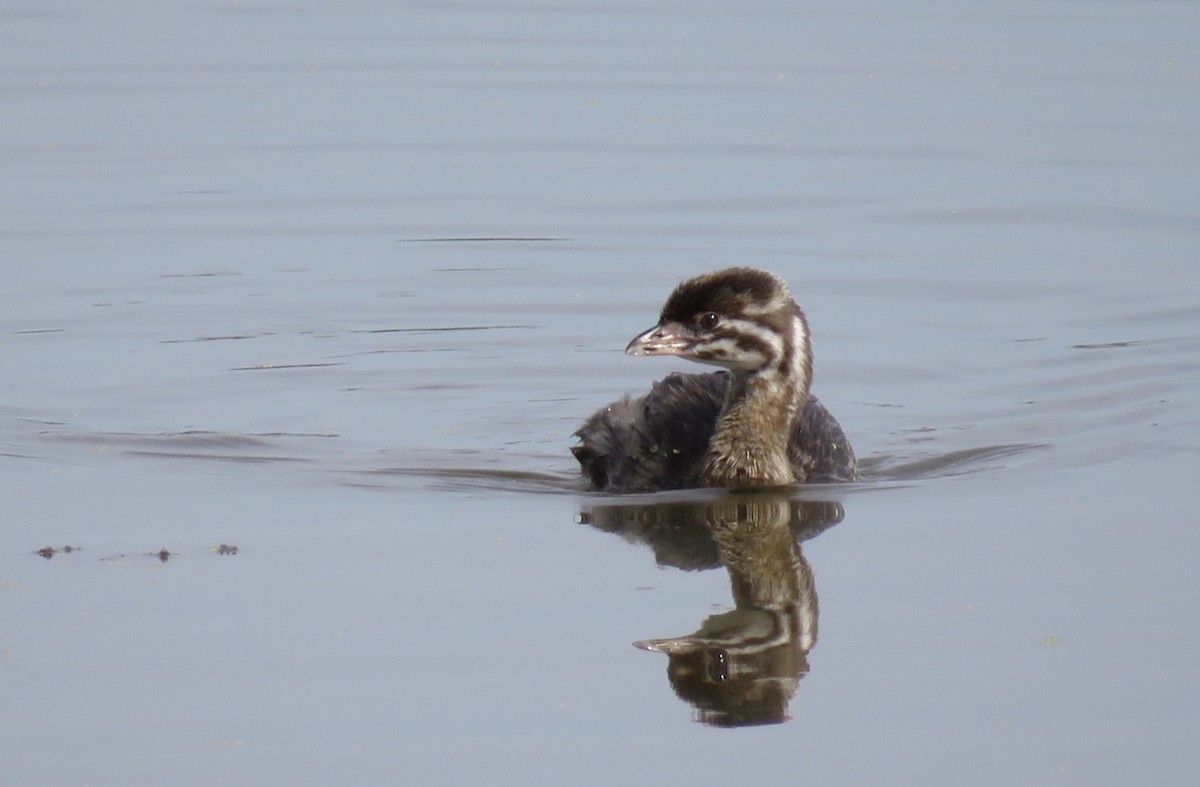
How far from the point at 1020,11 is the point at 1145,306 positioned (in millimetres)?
14017

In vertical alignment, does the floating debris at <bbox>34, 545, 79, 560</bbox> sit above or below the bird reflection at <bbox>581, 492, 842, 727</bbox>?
above

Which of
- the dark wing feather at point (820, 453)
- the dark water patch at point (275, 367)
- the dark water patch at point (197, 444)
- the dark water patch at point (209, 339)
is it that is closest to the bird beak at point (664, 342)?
the dark wing feather at point (820, 453)

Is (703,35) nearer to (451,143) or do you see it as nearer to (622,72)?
(622,72)

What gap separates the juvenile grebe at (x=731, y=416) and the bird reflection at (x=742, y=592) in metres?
0.25

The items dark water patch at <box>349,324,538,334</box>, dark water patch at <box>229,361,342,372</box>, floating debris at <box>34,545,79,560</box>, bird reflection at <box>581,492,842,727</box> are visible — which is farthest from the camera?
dark water patch at <box>349,324,538,334</box>

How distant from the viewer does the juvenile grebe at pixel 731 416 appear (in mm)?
11500

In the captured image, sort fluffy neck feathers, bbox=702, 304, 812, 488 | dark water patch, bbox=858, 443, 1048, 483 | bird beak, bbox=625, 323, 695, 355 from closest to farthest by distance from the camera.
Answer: bird beak, bbox=625, 323, 695, 355 → fluffy neck feathers, bbox=702, 304, 812, 488 → dark water patch, bbox=858, 443, 1048, 483

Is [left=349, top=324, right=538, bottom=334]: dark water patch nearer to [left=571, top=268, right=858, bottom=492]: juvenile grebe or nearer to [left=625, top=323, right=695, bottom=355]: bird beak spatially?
[left=571, top=268, right=858, bottom=492]: juvenile grebe

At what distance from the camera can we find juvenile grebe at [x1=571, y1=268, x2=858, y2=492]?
11.5 m

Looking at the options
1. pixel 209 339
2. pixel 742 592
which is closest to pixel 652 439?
pixel 742 592

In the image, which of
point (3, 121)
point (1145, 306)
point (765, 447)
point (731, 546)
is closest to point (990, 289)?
point (1145, 306)

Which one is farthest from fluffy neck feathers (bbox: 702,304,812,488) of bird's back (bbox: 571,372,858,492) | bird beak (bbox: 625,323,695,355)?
bird beak (bbox: 625,323,695,355)

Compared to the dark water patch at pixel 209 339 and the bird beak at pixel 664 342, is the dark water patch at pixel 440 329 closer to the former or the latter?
the dark water patch at pixel 209 339

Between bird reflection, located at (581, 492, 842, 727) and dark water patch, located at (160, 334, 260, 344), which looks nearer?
bird reflection, located at (581, 492, 842, 727)
